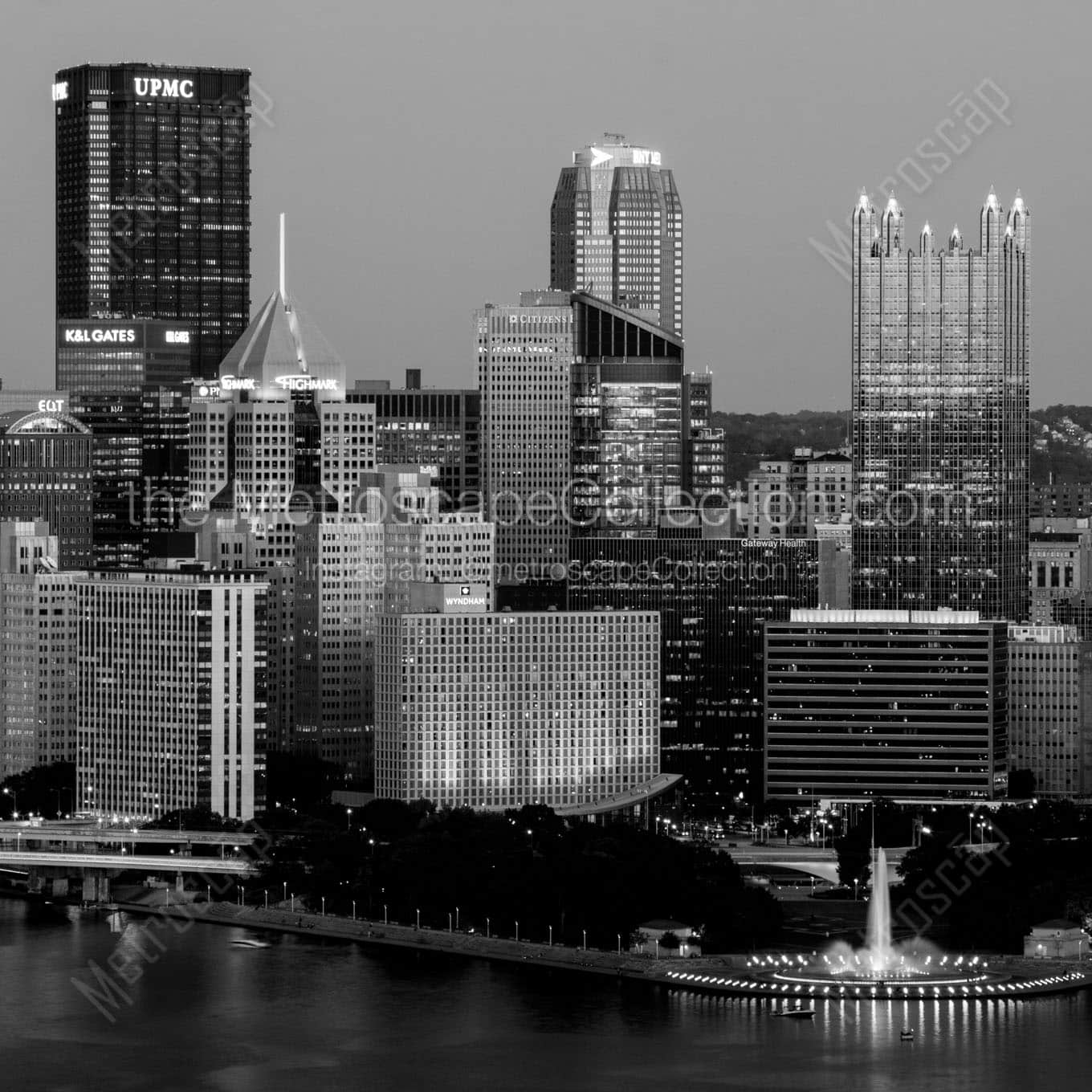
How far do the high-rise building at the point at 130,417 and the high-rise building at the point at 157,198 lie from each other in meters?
3.22

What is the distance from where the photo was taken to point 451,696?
13075 centimetres

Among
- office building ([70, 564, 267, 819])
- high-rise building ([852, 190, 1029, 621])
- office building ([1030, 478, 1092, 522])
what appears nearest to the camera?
office building ([70, 564, 267, 819])

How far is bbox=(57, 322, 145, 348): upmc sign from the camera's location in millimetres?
187375

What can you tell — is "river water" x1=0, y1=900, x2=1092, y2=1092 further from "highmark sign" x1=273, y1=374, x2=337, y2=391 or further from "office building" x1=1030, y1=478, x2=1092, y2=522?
"office building" x1=1030, y1=478, x2=1092, y2=522

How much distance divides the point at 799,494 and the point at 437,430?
15418 millimetres

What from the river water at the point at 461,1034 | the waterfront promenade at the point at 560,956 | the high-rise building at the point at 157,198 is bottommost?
the river water at the point at 461,1034

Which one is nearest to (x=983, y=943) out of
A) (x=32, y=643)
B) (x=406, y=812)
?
(x=406, y=812)

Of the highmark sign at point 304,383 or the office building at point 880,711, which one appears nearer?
the office building at point 880,711

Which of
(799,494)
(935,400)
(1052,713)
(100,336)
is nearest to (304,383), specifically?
(935,400)

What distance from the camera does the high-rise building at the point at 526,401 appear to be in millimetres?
177250

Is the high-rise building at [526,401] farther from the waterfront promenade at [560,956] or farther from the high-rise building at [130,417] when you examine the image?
the waterfront promenade at [560,956]

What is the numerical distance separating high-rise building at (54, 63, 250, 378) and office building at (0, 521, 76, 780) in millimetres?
50803

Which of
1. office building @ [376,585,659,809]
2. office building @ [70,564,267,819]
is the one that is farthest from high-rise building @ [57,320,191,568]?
office building @ [376,585,659,809]

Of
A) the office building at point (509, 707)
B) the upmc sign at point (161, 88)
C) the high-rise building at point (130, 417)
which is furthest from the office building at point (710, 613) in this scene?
the upmc sign at point (161, 88)
